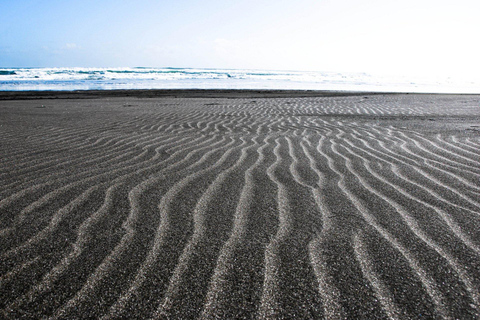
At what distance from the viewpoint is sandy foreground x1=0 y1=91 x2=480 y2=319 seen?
4.47ft

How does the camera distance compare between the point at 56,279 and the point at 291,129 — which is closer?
the point at 56,279

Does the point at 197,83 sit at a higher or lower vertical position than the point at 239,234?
higher

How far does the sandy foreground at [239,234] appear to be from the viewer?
1.36 metres

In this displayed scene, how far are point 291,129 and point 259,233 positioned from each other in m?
4.31

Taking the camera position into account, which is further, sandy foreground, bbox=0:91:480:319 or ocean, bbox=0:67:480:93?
ocean, bbox=0:67:480:93

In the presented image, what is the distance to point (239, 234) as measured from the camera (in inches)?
76.2

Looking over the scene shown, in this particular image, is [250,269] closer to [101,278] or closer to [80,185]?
[101,278]

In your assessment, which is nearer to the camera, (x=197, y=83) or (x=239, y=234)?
(x=239, y=234)

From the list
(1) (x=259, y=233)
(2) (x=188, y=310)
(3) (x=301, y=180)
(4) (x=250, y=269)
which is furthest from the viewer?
(3) (x=301, y=180)

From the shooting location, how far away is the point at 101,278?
4.95 ft

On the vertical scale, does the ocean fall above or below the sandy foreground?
above

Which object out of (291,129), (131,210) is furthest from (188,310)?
(291,129)

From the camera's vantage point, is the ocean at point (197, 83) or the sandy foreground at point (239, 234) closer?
the sandy foreground at point (239, 234)

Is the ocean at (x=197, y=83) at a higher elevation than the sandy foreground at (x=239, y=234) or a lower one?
higher
